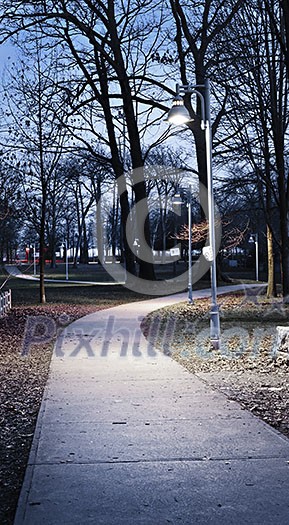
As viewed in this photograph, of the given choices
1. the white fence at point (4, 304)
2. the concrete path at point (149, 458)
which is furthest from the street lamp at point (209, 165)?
the white fence at point (4, 304)

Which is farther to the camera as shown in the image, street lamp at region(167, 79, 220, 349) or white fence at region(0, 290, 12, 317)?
white fence at region(0, 290, 12, 317)

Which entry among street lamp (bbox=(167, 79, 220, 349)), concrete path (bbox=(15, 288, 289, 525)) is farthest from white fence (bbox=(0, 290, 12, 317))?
concrete path (bbox=(15, 288, 289, 525))

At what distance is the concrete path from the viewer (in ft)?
14.0

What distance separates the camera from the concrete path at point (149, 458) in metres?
4.26

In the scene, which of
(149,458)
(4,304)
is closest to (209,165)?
(149,458)

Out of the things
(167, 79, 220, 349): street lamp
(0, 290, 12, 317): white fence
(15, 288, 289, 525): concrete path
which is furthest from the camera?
(0, 290, 12, 317): white fence

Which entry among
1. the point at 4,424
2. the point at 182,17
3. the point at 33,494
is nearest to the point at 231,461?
the point at 33,494

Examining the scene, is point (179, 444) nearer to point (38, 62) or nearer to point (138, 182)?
point (38, 62)

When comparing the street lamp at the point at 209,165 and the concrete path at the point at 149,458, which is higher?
the street lamp at the point at 209,165

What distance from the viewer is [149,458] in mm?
5395

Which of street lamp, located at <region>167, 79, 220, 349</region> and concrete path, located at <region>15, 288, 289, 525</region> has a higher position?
street lamp, located at <region>167, 79, 220, 349</region>

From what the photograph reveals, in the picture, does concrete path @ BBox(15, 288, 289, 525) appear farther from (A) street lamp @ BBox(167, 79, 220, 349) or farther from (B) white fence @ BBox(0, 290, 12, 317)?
(B) white fence @ BBox(0, 290, 12, 317)

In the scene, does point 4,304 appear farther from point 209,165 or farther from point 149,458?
point 149,458

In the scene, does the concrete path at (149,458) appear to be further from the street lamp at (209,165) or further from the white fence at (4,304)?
the white fence at (4,304)
